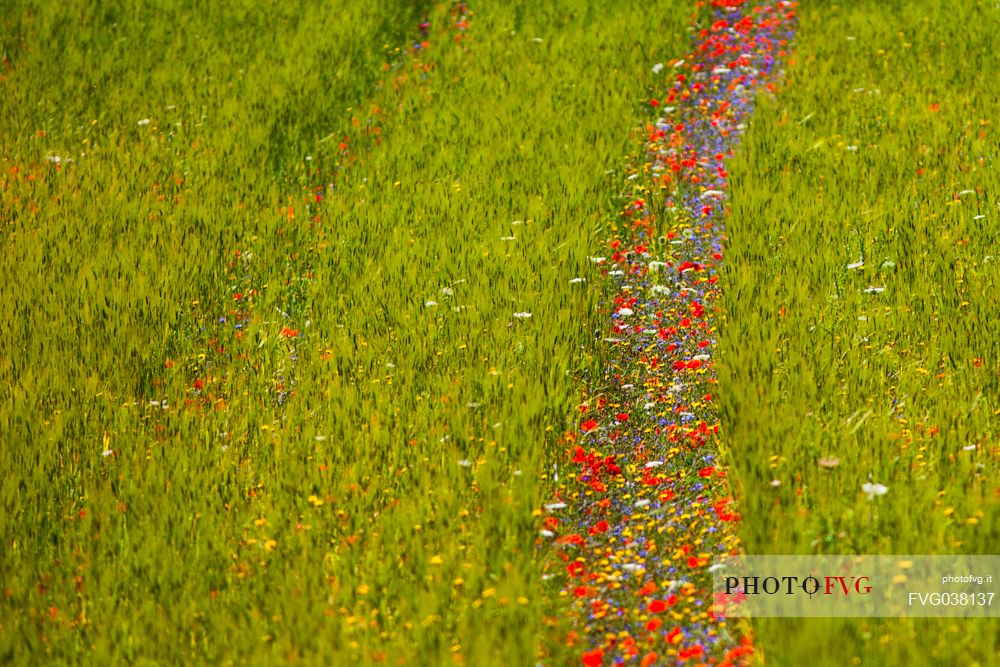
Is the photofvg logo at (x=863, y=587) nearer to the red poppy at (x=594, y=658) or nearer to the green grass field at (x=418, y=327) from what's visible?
the green grass field at (x=418, y=327)

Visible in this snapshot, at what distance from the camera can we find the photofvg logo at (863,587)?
3961mm

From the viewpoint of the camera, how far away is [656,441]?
5.58 metres

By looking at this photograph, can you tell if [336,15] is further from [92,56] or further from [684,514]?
[684,514]

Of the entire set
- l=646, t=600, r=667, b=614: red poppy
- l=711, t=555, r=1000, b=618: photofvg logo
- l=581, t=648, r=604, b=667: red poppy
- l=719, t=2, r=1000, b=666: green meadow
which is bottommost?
l=581, t=648, r=604, b=667: red poppy

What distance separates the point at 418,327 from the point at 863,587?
134 inches

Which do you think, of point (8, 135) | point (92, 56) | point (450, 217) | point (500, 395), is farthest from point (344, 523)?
point (92, 56)

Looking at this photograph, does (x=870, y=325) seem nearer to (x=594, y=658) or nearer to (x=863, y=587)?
(x=863, y=587)

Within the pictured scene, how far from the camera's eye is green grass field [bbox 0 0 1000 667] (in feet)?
14.4

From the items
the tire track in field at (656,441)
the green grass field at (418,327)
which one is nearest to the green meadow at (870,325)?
the green grass field at (418,327)

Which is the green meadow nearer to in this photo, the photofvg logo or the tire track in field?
the photofvg logo

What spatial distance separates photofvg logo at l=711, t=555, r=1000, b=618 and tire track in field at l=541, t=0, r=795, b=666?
0.70 ft

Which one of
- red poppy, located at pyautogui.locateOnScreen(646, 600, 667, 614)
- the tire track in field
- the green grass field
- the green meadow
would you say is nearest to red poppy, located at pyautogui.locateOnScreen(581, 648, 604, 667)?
the tire track in field

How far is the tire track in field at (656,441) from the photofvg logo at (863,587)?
21 cm

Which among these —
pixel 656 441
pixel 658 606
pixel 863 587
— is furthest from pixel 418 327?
pixel 863 587
